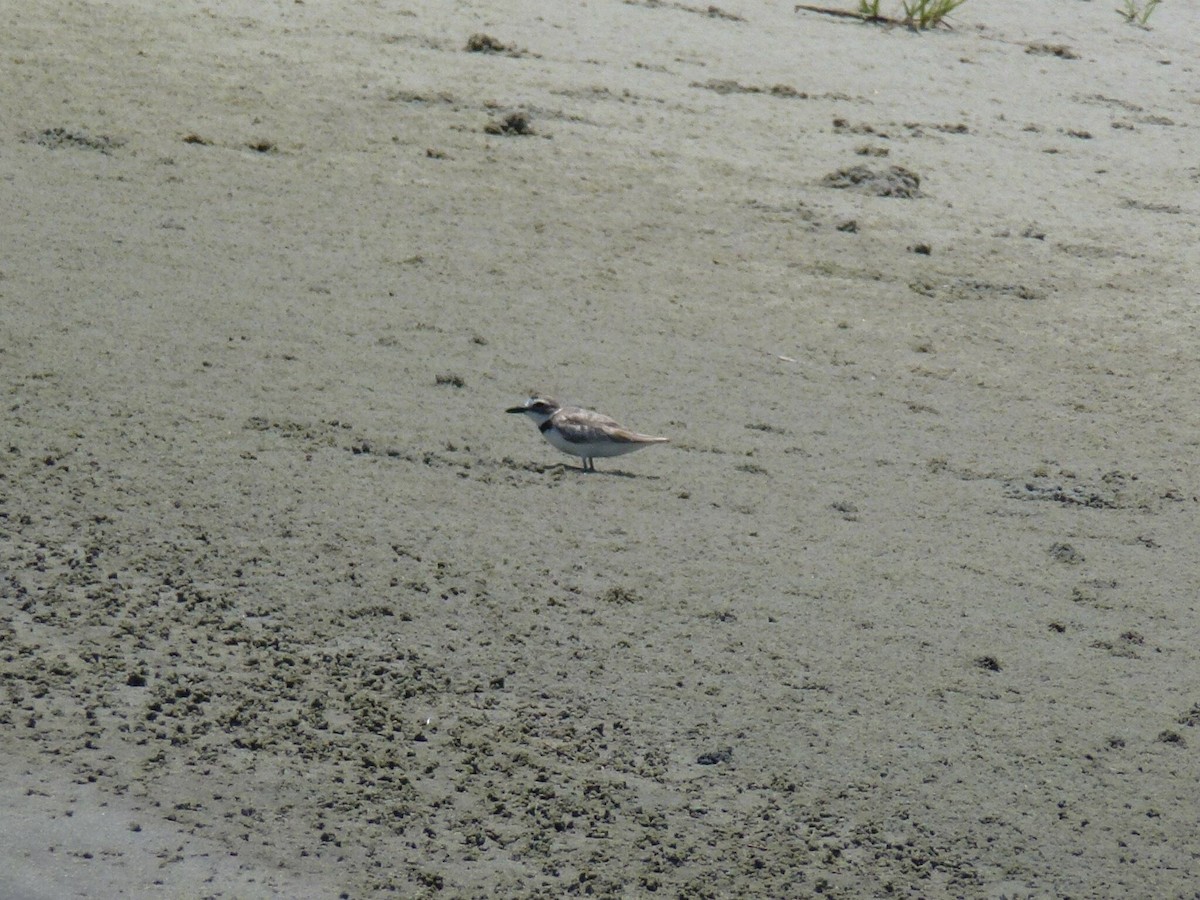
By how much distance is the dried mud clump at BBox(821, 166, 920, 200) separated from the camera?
8391 millimetres

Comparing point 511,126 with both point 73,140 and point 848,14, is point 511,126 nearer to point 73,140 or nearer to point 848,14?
point 73,140

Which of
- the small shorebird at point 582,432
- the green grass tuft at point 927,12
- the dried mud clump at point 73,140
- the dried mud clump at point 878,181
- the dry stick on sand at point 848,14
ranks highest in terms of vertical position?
the green grass tuft at point 927,12

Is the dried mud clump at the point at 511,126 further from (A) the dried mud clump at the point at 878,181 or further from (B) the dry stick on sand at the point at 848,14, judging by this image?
(B) the dry stick on sand at the point at 848,14

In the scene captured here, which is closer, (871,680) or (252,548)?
(871,680)

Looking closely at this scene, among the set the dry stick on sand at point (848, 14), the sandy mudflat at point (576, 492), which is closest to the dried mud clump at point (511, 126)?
the sandy mudflat at point (576, 492)

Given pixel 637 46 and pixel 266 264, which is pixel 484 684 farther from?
pixel 637 46

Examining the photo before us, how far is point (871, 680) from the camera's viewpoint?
4242 mm

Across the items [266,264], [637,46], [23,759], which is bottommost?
[23,759]

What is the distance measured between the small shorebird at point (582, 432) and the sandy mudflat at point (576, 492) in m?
0.14

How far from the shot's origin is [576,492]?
17.0 ft

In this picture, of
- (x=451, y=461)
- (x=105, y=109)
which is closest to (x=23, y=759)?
(x=451, y=461)

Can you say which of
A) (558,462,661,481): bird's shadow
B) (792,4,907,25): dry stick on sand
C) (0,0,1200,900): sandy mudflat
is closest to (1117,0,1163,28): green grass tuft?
(792,4,907,25): dry stick on sand

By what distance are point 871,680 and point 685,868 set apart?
0.90 meters

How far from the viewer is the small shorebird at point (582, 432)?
5.11 m
